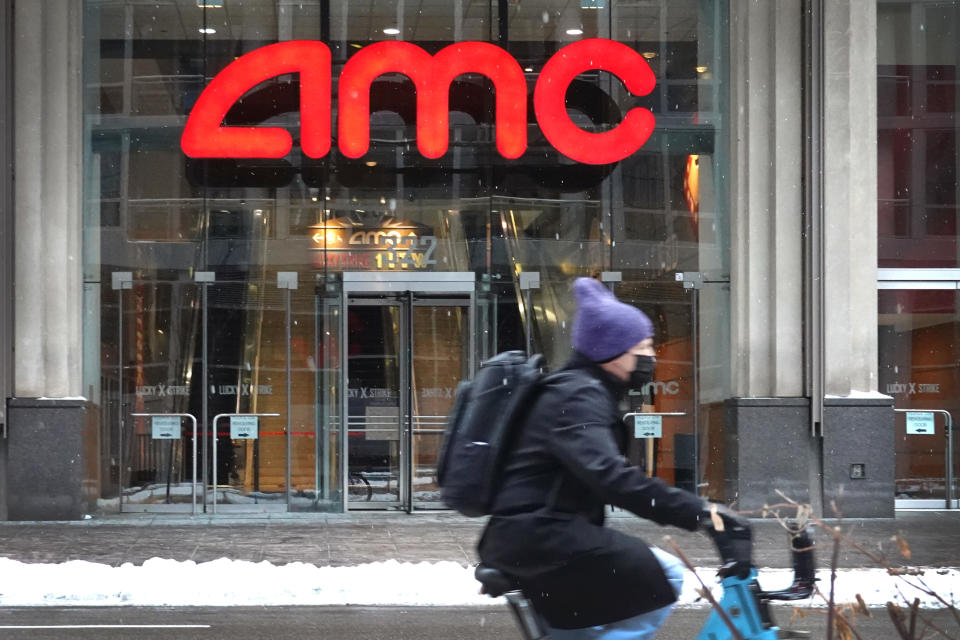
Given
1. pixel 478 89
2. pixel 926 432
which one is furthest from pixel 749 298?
pixel 478 89

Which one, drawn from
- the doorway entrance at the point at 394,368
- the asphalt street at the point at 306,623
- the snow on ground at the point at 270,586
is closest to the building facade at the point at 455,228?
the doorway entrance at the point at 394,368

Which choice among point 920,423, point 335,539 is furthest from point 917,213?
point 335,539

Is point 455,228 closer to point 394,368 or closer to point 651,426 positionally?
point 394,368

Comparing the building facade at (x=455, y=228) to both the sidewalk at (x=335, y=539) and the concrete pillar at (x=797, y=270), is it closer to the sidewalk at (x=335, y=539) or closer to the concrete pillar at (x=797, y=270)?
the concrete pillar at (x=797, y=270)

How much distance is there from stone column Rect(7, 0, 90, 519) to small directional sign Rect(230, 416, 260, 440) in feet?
5.70

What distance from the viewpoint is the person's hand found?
354 centimetres

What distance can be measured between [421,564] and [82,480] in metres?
5.80

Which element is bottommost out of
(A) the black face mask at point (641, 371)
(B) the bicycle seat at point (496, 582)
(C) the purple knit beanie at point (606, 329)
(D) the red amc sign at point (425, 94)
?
(B) the bicycle seat at point (496, 582)

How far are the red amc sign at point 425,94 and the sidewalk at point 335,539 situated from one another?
4.52 metres

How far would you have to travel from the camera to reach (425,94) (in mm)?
15961

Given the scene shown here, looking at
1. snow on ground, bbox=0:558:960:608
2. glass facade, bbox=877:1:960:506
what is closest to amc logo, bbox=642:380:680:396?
glass facade, bbox=877:1:960:506

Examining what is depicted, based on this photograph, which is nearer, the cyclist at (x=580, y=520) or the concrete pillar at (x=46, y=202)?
the cyclist at (x=580, y=520)

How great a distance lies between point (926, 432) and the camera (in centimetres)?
1673

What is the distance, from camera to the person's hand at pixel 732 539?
139 inches
